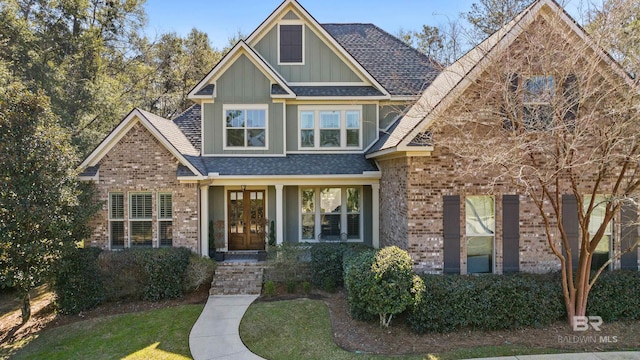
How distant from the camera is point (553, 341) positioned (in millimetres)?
7484

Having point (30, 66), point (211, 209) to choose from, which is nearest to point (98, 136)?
point (30, 66)

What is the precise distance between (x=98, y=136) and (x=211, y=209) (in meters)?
9.60

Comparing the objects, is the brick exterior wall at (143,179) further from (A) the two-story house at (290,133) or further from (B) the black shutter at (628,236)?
(B) the black shutter at (628,236)

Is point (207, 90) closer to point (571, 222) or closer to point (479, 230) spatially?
point (479, 230)

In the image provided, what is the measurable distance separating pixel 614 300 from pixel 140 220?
43.7 ft

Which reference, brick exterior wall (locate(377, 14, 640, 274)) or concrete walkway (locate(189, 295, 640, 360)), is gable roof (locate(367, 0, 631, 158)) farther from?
concrete walkway (locate(189, 295, 640, 360))

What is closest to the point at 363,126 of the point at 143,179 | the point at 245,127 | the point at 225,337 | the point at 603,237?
the point at 245,127

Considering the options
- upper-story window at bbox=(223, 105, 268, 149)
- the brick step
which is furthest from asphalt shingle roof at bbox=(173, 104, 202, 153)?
the brick step

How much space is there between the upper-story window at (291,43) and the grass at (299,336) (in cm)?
917

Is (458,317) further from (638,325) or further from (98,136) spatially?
(98,136)

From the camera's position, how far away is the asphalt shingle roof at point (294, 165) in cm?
1249

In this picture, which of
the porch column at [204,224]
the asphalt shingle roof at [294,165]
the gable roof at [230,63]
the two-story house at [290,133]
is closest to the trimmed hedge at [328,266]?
the two-story house at [290,133]

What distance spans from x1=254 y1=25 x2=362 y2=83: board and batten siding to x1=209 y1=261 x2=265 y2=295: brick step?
7.29 meters

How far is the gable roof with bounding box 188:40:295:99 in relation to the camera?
13.0 meters
